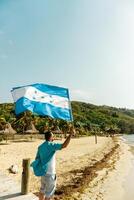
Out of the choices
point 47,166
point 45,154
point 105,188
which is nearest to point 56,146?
point 45,154

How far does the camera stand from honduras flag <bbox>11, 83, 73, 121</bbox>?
7.04 meters

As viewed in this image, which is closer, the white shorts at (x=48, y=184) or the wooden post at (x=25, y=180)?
the white shorts at (x=48, y=184)

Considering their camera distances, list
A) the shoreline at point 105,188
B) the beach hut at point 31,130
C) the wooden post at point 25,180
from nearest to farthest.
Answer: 1. the wooden post at point 25,180
2. the shoreline at point 105,188
3. the beach hut at point 31,130

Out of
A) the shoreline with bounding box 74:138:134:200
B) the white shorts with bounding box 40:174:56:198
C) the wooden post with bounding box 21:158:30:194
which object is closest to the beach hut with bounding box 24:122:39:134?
the shoreline with bounding box 74:138:134:200

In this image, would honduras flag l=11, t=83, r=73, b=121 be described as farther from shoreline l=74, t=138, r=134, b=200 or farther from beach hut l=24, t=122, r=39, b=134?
beach hut l=24, t=122, r=39, b=134

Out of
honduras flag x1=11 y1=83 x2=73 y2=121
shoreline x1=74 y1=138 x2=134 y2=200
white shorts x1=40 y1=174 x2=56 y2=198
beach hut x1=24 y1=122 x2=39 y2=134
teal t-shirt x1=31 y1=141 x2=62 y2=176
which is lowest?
shoreline x1=74 y1=138 x2=134 y2=200

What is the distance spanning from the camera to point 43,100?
7230mm

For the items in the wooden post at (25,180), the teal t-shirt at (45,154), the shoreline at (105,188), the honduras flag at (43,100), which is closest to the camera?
the teal t-shirt at (45,154)

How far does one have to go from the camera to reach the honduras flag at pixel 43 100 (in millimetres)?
7039

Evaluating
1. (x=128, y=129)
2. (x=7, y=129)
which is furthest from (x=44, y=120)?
(x=128, y=129)

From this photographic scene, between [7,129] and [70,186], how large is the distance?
32995 mm

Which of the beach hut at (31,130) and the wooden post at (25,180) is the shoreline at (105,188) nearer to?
the wooden post at (25,180)

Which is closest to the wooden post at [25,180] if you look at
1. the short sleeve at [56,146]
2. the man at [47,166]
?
the man at [47,166]

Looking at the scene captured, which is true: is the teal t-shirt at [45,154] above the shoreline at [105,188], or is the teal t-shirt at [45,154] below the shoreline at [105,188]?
above
